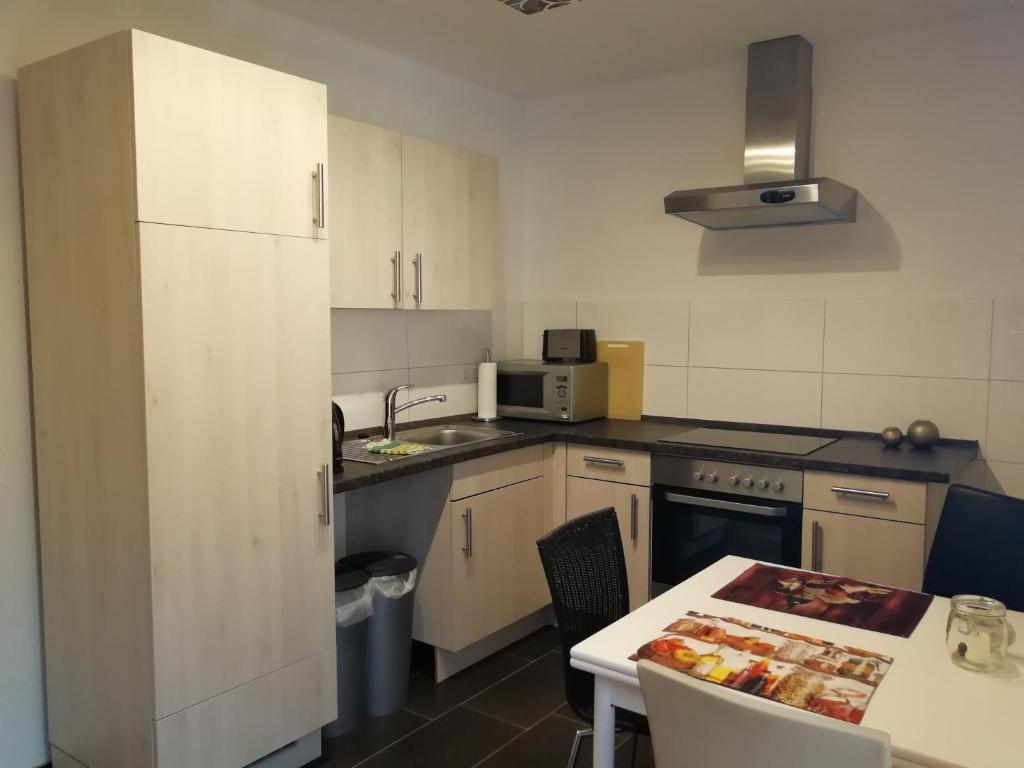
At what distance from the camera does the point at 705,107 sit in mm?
3635

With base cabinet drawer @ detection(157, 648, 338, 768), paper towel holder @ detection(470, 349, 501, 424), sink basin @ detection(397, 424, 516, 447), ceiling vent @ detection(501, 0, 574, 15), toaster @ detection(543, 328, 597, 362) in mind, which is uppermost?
ceiling vent @ detection(501, 0, 574, 15)

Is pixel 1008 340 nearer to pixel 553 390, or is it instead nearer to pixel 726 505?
pixel 726 505

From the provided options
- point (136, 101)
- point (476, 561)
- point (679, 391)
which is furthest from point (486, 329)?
point (136, 101)

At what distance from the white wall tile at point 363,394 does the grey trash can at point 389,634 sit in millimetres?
650

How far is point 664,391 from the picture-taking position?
3.81m

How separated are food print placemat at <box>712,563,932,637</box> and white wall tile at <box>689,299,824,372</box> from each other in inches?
63.1

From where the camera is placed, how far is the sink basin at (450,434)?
3.45 meters

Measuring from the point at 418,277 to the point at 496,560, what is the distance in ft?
3.84

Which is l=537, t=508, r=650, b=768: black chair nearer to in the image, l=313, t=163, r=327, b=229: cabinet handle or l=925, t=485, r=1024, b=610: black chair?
l=925, t=485, r=1024, b=610: black chair

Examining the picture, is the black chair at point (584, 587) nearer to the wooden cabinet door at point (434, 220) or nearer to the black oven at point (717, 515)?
the black oven at point (717, 515)

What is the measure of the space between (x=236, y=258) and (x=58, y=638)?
1.24 metres

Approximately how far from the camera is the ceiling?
290cm

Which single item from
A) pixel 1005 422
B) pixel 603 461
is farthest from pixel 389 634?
pixel 1005 422

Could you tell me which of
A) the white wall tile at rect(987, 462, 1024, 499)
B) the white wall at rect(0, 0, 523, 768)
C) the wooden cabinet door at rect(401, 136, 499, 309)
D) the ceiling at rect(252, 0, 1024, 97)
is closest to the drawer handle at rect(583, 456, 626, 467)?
the wooden cabinet door at rect(401, 136, 499, 309)
